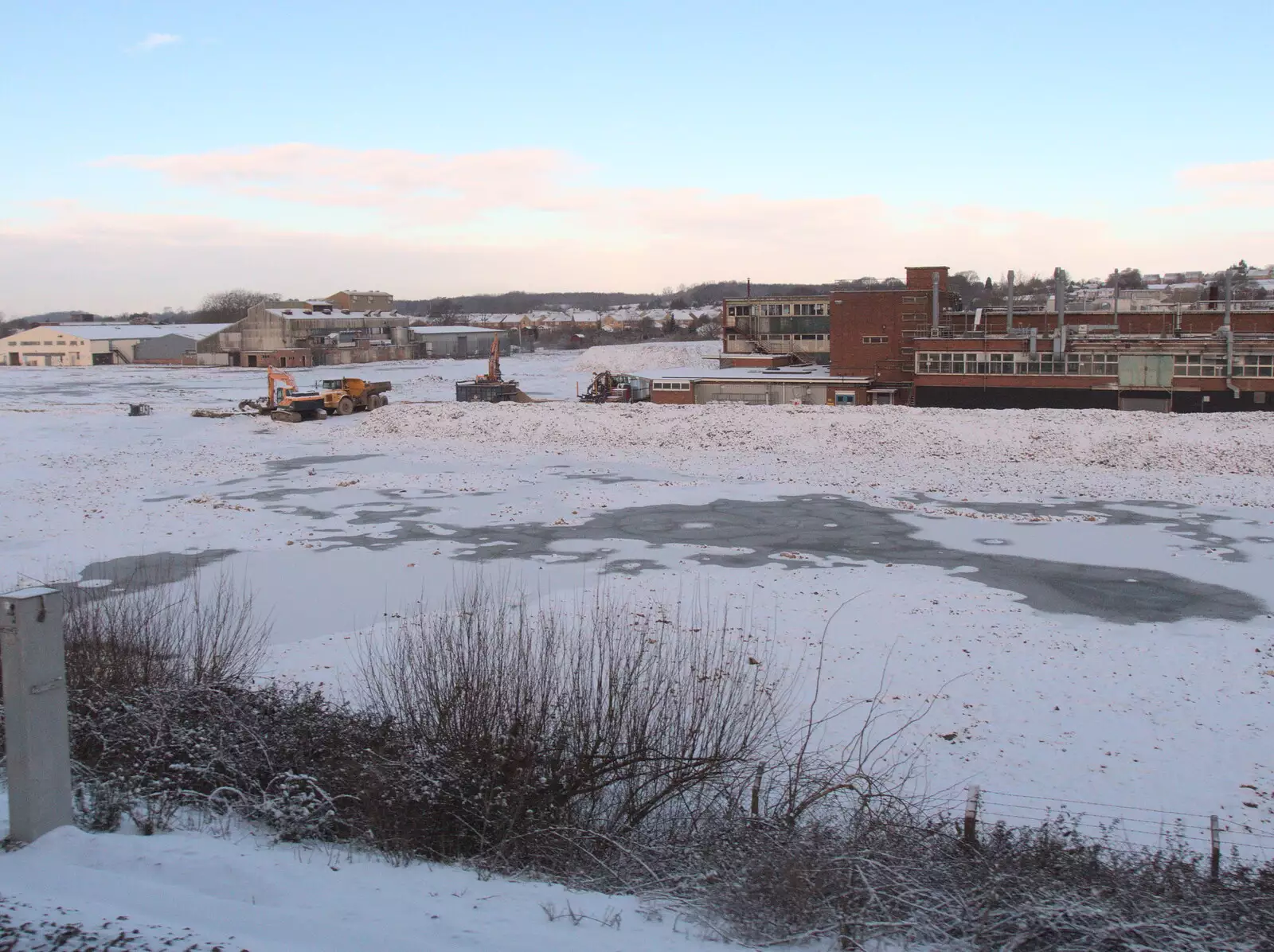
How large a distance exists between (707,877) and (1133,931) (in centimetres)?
246

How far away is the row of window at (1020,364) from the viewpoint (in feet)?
159

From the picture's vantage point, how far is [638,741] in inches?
326

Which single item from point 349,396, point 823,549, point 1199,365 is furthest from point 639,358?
point 823,549

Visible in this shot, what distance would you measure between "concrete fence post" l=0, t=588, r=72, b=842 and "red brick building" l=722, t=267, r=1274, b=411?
161 feet

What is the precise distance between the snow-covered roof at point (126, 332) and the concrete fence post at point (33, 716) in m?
110

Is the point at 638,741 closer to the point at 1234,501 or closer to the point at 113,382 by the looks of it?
the point at 1234,501

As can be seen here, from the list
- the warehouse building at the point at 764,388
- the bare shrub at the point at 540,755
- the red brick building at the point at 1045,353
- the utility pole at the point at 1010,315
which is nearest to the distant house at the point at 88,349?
the warehouse building at the point at 764,388

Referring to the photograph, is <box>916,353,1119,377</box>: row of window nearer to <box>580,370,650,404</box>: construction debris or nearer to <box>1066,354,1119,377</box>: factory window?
<box>1066,354,1119,377</box>: factory window

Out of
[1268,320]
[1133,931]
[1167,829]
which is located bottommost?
[1167,829]

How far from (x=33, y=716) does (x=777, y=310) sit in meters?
75.2

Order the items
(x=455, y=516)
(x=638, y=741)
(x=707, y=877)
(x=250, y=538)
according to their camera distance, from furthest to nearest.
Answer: (x=455, y=516), (x=250, y=538), (x=638, y=741), (x=707, y=877)

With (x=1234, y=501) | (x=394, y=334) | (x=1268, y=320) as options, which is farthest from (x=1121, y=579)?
(x=394, y=334)

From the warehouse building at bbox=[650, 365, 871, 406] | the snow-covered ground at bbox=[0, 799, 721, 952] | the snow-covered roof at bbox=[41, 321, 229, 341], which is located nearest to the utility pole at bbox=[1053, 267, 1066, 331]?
the warehouse building at bbox=[650, 365, 871, 406]

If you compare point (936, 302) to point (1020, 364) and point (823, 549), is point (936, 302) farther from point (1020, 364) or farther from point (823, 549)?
point (823, 549)
